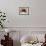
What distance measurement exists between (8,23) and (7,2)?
613mm

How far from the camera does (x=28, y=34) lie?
4.09 m

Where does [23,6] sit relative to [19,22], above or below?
above

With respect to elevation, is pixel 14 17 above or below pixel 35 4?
below

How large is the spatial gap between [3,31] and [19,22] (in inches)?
21.0

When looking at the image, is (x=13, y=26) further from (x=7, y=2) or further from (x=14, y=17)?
(x=7, y=2)

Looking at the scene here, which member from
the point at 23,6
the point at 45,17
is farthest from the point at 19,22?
the point at 45,17

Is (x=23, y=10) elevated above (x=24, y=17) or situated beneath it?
elevated above

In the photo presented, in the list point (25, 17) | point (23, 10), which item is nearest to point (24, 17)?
point (25, 17)

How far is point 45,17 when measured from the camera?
13.4ft

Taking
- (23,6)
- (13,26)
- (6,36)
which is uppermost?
(23,6)

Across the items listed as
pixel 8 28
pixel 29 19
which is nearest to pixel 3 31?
pixel 8 28

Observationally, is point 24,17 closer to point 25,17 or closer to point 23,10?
point 25,17

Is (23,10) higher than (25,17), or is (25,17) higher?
(23,10)

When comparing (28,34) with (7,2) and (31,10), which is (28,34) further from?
(7,2)
